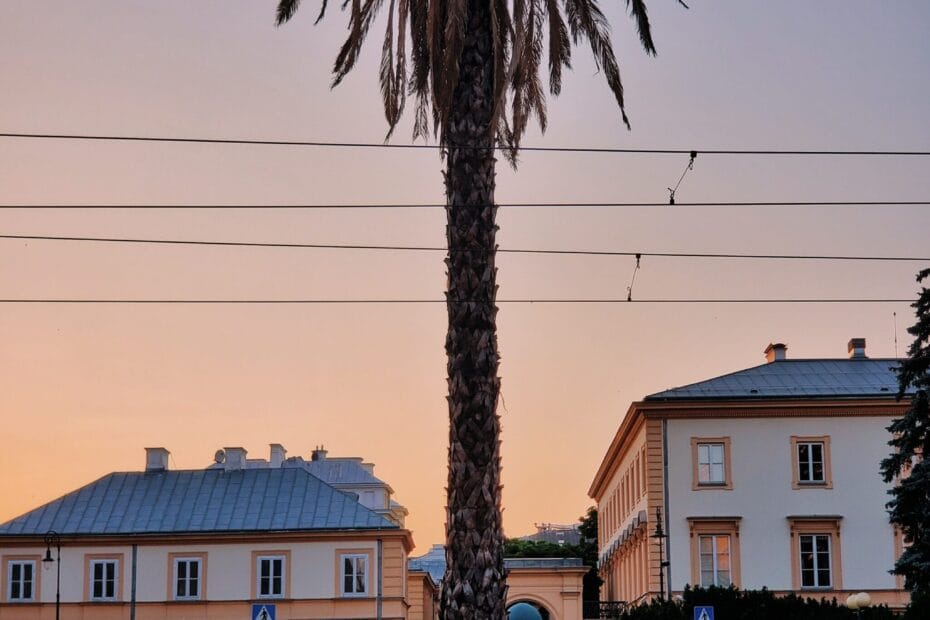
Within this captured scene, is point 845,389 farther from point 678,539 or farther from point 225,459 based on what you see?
point 225,459

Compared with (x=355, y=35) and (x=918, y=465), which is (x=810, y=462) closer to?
(x=918, y=465)

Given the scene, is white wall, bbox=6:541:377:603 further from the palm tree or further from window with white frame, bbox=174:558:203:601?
the palm tree

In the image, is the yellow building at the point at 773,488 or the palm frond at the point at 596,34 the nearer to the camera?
the palm frond at the point at 596,34

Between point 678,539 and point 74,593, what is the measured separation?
2692 centimetres

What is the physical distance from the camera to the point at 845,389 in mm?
56906

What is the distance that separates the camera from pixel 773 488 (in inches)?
2194

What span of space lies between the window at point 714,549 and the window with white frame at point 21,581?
96.0ft

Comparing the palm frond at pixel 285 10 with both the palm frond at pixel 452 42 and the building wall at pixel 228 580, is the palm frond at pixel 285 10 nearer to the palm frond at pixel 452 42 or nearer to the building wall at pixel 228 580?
the palm frond at pixel 452 42

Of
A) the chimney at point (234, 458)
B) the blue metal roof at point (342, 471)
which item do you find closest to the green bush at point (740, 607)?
the chimney at point (234, 458)

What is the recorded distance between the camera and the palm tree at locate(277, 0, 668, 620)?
69.1 ft

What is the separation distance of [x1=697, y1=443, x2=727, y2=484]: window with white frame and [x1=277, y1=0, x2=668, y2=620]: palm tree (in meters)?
34.4

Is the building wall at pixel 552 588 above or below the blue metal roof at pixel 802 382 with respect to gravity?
below

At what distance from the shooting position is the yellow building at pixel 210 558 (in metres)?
66.2

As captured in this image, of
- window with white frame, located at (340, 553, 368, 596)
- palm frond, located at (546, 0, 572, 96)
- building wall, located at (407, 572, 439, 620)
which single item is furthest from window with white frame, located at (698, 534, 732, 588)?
palm frond, located at (546, 0, 572, 96)
